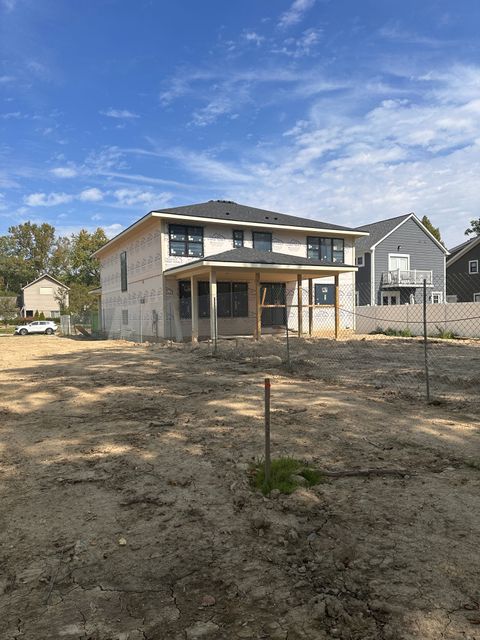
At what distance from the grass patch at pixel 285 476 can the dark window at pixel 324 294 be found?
23457 millimetres

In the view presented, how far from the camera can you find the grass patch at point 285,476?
152 inches

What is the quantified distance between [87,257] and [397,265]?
46252mm

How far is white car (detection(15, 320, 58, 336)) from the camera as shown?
41.8 meters

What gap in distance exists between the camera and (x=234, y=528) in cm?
327

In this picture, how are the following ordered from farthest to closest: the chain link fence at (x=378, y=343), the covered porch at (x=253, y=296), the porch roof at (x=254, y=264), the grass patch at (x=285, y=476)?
1. the covered porch at (x=253, y=296)
2. the porch roof at (x=254, y=264)
3. the chain link fence at (x=378, y=343)
4. the grass patch at (x=285, y=476)

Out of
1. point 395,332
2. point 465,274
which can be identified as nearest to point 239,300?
point 395,332

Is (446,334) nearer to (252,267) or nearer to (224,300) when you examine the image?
(252,267)

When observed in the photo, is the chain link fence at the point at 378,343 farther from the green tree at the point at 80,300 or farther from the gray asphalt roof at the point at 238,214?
the green tree at the point at 80,300

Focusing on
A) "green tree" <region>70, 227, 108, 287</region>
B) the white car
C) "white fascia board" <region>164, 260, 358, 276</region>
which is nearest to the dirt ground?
"white fascia board" <region>164, 260, 358, 276</region>

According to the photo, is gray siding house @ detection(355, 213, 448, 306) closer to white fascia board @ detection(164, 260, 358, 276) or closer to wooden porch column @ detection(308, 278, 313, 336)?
wooden porch column @ detection(308, 278, 313, 336)

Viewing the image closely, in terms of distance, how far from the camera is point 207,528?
10.8ft

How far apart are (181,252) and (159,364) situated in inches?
442

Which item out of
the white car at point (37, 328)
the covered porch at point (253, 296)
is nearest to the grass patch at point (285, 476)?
the covered porch at point (253, 296)

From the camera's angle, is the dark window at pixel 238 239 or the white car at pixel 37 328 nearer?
the dark window at pixel 238 239
